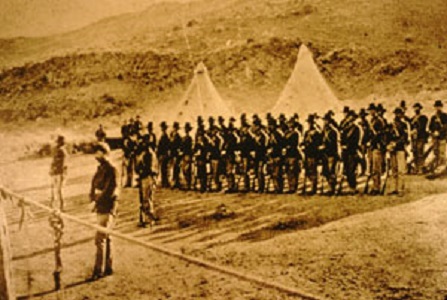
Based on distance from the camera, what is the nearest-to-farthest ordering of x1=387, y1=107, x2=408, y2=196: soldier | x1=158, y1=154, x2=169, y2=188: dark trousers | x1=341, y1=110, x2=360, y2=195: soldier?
x1=387, y1=107, x2=408, y2=196: soldier < x1=341, y1=110, x2=360, y2=195: soldier < x1=158, y1=154, x2=169, y2=188: dark trousers

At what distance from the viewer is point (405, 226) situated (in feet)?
24.8

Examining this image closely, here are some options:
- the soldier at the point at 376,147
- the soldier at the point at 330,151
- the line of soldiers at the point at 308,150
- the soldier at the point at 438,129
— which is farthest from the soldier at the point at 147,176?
the soldier at the point at 438,129

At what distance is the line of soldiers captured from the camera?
9734mm

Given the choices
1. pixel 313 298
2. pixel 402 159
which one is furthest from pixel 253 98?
pixel 313 298

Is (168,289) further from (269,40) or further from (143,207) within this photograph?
(269,40)

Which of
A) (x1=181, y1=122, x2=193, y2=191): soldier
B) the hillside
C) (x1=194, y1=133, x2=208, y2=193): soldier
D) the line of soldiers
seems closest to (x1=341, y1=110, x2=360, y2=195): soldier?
the line of soldiers

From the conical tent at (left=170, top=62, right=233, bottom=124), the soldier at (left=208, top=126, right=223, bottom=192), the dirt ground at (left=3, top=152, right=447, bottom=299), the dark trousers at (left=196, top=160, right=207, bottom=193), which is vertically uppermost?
the conical tent at (left=170, top=62, right=233, bottom=124)

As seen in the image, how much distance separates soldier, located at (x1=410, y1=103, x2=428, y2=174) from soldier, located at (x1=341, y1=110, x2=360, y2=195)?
5.91 feet

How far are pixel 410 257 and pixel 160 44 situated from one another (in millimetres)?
29917

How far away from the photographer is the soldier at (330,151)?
9898 mm

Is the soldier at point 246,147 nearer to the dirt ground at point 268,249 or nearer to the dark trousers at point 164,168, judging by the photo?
the dirt ground at point 268,249

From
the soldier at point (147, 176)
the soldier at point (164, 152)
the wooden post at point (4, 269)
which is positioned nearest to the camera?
the wooden post at point (4, 269)

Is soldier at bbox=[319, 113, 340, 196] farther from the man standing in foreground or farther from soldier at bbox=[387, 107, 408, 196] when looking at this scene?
the man standing in foreground

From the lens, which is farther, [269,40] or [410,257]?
[269,40]
